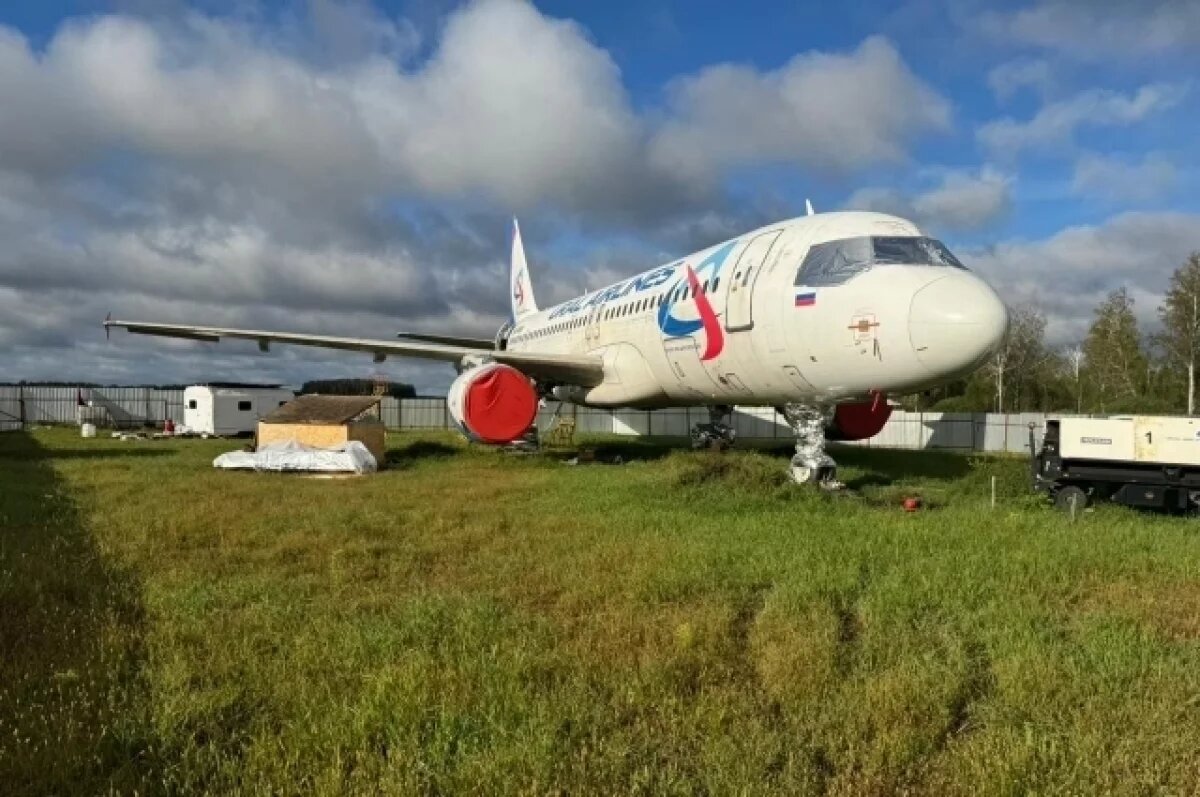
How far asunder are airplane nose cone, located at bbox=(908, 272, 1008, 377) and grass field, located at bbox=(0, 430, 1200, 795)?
6.12ft

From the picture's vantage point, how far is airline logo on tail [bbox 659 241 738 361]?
1320 cm

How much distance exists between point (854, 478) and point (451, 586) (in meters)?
9.98

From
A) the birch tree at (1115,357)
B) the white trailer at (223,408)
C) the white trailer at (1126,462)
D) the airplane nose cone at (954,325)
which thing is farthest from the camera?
the birch tree at (1115,357)

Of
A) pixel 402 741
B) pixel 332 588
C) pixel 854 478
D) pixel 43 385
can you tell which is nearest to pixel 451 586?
pixel 332 588

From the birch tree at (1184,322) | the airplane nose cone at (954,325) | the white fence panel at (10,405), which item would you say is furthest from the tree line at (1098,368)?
the white fence panel at (10,405)

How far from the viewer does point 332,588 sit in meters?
6.30

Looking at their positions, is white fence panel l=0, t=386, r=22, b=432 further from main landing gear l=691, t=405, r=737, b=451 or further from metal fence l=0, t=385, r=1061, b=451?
main landing gear l=691, t=405, r=737, b=451

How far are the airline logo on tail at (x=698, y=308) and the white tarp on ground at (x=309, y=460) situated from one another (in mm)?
6468

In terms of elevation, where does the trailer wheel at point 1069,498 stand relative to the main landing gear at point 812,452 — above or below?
below

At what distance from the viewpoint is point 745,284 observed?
12.5 metres

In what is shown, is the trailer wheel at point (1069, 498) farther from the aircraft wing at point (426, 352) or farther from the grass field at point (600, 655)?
the aircraft wing at point (426, 352)

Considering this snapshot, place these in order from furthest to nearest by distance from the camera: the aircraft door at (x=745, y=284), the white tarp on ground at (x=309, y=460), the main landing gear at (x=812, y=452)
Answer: the white tarp on ground at (x=309, y=460) → the aircraft door at (x=745, y=284) → the main landing gear at (x=812, y=452)

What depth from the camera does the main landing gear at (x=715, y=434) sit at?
A: 64.1ft

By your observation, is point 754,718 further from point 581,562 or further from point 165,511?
point 165,511
